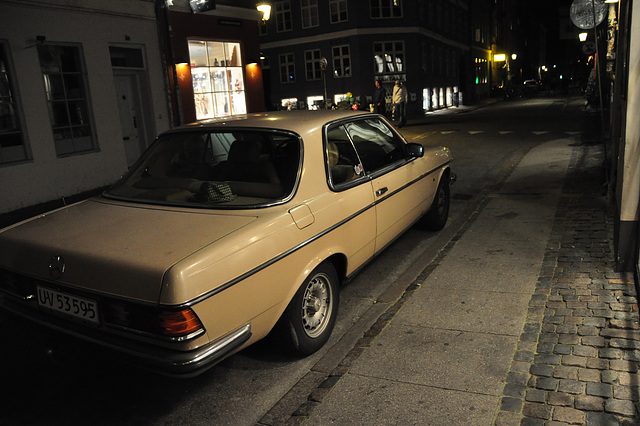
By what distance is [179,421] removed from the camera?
2.99m

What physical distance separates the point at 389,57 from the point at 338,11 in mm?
4584

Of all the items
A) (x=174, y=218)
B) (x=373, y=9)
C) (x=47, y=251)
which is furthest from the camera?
(x=373, y=9)

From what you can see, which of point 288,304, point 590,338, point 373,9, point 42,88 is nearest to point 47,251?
point 288,304

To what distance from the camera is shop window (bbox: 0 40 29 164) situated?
29.1ft

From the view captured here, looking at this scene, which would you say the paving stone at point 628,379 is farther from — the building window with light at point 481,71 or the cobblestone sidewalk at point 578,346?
the building window with light at point 481,71

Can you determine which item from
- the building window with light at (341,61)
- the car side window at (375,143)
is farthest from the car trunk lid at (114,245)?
the building window with light at (341,61)

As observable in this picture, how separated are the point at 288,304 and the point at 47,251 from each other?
4.90 feet

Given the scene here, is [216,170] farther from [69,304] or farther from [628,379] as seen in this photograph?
[628,379]

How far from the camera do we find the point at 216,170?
381 centimetres

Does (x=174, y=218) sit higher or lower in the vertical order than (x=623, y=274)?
higher

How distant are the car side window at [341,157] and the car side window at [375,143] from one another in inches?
4.1

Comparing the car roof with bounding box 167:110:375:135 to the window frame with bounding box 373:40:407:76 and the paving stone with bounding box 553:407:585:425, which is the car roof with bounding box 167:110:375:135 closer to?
the paving stone with bounding box 553:407:585:425

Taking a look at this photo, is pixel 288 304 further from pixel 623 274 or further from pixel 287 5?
pixel 287 5

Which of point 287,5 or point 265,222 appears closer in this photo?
point 265,222
